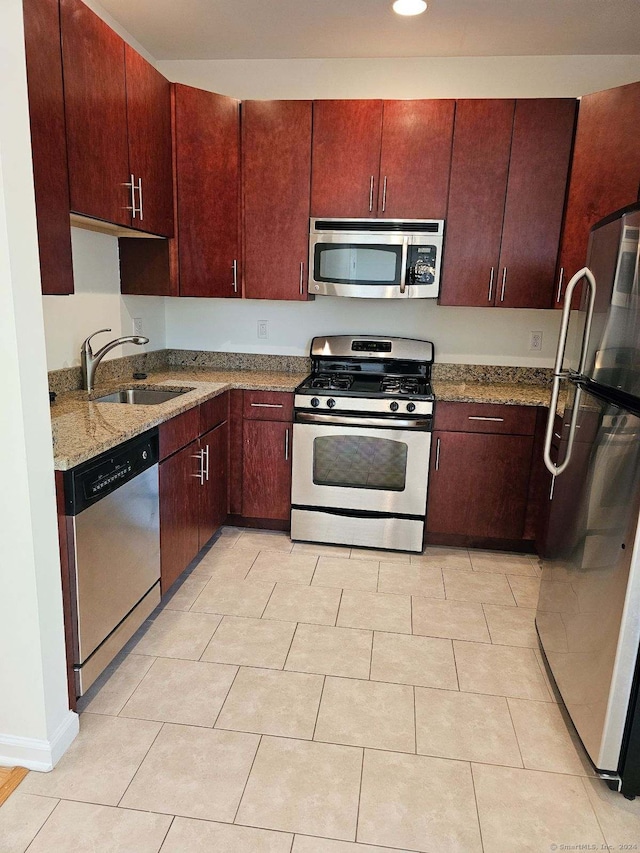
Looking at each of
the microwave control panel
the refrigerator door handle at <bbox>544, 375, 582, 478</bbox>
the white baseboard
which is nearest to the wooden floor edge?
the white baseboard

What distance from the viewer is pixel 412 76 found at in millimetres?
3320

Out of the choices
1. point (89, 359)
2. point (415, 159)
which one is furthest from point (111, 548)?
point (415, 159)

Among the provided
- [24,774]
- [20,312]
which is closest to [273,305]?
[20,312]

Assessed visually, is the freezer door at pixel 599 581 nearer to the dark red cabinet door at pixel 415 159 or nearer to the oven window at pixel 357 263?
the oven window at pixel 357 263

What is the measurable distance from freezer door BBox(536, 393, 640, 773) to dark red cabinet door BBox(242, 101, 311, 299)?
74.0 inches

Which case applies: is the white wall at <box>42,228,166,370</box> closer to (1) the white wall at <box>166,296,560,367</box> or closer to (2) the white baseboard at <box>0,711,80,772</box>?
(1) the white wall at <box>166,296,560,367</box>

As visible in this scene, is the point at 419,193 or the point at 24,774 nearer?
the point at 24,774

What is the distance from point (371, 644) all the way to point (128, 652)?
3.13 feet

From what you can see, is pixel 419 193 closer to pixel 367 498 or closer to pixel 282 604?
pixel 367 498

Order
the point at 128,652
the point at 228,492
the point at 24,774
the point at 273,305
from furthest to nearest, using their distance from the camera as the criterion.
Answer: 1. the point at 273,305
2. the point at 228,492
3. the point at 128,652
4. the point at 24,774

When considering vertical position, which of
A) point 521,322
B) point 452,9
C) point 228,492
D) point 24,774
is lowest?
point 24,774

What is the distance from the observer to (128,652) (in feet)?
7.53

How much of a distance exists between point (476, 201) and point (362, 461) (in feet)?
4.95

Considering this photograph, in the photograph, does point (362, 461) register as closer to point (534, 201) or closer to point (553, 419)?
point (553, 419)
